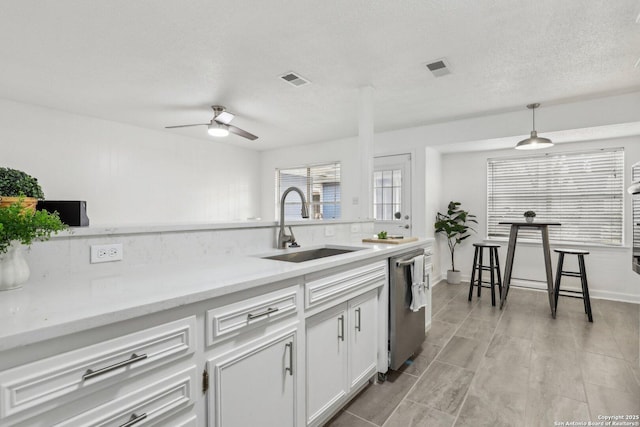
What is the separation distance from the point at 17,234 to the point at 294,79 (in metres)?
2.69

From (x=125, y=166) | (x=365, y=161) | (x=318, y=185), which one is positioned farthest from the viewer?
(x=318, y=185)

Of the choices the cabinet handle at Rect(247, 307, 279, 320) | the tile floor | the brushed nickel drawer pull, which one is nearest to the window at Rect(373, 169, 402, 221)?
the tile floor

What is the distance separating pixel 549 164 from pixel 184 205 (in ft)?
19.5

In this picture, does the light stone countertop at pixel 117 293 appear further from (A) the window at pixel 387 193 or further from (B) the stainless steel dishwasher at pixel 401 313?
(A) the window at pixel 387 193

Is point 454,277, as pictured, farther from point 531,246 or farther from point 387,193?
point 387,193

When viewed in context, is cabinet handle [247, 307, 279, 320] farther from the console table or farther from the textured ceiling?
the console table

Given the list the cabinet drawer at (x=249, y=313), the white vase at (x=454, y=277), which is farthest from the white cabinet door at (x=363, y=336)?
the white vase at (x=454, y=277)

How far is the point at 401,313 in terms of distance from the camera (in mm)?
2189

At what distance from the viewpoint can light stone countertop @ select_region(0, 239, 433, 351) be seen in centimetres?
74

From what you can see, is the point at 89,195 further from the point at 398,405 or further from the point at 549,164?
the point at 549,164

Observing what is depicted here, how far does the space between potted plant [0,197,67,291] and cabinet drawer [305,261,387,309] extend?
40.0 inches

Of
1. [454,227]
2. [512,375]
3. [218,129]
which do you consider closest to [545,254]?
[454,227]

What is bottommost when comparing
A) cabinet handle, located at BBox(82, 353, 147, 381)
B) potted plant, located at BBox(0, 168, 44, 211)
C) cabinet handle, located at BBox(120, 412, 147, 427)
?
cabinet handle, located at BBox(120, 412, 147, 427)

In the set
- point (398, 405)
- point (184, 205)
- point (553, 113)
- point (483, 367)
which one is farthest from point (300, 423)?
point (184, 205)
